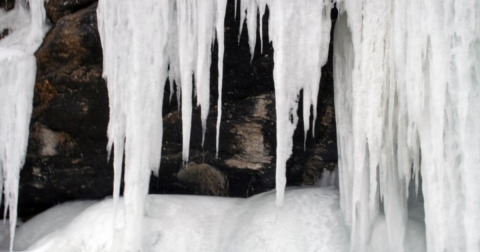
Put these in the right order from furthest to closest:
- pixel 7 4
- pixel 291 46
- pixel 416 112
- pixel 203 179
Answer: pixel 203 179 → pixel 7 4 → pixel 291 46 → pixel 416 112

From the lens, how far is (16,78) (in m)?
3.13

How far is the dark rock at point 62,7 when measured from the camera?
9.94 feet

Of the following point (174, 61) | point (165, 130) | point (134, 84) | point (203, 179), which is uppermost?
point (174, 61)

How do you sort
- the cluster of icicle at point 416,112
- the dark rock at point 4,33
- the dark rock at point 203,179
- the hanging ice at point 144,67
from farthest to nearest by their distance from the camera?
the dark rock at point 203,179
the dark rock at point 4,33
the hanging ice at point 144,67
the cluster of icicle at point 416,112

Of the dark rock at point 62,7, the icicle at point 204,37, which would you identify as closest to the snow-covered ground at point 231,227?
the icicle at point 204,37

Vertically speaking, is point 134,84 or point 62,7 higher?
point 62,7

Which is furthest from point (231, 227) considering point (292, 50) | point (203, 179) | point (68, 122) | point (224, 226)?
point (68, 122)

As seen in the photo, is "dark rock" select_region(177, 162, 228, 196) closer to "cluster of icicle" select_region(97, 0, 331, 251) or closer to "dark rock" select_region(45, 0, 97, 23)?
"cluster of icicle" select_region(97, 0, 331, 251)

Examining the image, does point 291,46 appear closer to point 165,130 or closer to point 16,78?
point 165,130

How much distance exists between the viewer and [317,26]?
8.97 feet

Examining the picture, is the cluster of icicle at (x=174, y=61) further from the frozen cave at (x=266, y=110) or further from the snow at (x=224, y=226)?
the snow at (x=224, y=226)

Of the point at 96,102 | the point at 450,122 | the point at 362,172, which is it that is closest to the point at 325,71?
the point at 362,172

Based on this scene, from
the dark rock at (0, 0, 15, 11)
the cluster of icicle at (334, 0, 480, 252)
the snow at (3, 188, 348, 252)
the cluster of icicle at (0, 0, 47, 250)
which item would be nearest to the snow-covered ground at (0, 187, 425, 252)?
the snow at (3, 188, 348, 252)

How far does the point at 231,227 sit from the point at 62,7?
1640 mm
